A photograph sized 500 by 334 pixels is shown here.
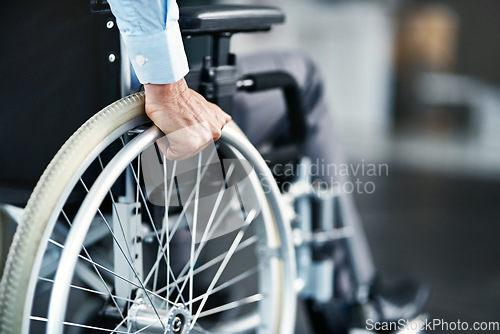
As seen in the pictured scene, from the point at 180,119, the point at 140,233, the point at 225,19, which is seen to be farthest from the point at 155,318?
the point at 225,19

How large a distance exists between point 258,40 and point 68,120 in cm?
432

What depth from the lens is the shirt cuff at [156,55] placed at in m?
0.71

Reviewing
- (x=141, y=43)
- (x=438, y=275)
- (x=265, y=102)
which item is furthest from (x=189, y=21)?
(x=438, y=275)

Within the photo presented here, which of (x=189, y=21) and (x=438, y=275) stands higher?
(x=189, y=21)

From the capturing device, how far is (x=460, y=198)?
3.04m

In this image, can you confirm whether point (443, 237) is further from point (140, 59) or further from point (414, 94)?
Result: point (414, 94)

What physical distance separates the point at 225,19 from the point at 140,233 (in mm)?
333

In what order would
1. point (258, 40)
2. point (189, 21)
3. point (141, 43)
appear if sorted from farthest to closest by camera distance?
point (258, 40) < point (189, 21) < point (141, 43)

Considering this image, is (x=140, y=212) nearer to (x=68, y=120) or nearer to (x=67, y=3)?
(x=68, y=120)

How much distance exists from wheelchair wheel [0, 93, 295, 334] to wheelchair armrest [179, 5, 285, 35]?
0.16 metres

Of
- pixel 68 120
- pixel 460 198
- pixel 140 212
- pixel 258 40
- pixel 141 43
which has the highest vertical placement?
pixel 141 43

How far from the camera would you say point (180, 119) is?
729 millimetres

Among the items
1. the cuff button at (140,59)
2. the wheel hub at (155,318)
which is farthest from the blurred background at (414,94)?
the cuff button at (140,59)

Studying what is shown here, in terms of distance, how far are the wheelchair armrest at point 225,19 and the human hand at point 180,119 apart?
0.12 meters
